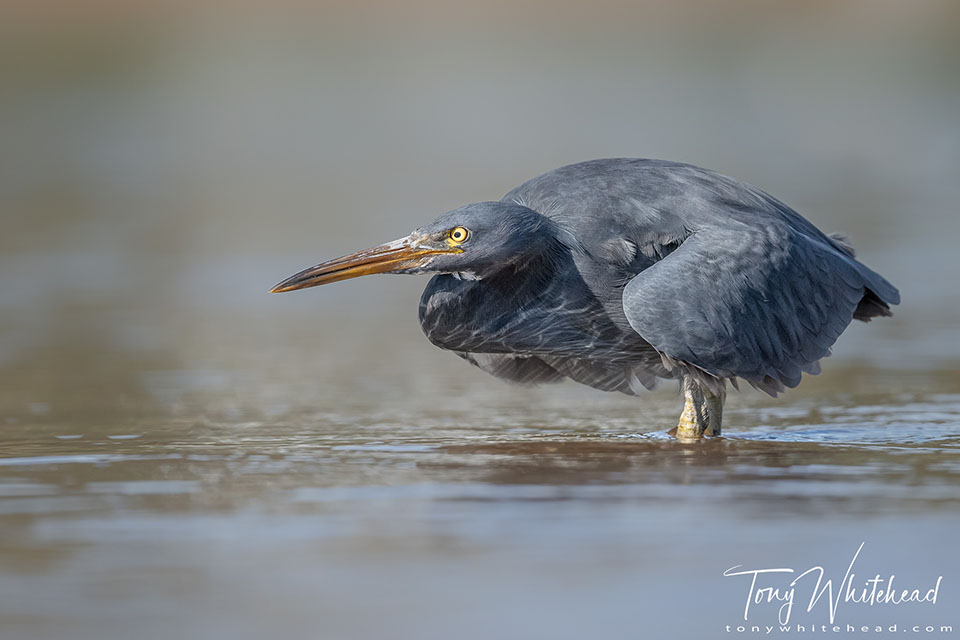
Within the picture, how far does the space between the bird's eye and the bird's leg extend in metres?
1.36

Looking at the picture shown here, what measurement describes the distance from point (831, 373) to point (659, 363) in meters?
2.22

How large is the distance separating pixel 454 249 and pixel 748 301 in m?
1.39

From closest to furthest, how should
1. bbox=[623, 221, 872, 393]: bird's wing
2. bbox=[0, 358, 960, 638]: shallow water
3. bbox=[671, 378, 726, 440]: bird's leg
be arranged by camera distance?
bbox=[0, 358, 960, 638]: shallow water, bbox=[623, 221, 872, 393]: bird's wing, bbox=[671, 378, 726, 440]: bird's leg

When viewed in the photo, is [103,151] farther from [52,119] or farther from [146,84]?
[146,84]

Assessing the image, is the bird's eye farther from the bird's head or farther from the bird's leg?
the bird's leg

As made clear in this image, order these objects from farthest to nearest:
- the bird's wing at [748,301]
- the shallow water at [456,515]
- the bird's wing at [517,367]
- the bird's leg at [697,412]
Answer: the bird's wing at [517,367] → the bird's leg at [697,412] → the bird's wing at [748,301] → the shallow water at [456,515]

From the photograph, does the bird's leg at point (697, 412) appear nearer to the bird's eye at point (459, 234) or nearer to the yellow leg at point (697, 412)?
the yellow leg at point (697, 412)

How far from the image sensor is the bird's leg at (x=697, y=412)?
25.8 ft

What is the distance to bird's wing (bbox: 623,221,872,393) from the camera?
23.7 feet

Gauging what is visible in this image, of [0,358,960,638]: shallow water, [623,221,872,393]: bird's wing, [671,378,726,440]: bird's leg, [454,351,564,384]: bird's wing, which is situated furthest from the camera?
[454,351,564,384]: bird's wing

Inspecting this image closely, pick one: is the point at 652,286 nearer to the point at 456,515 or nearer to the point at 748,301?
the point at 748,301

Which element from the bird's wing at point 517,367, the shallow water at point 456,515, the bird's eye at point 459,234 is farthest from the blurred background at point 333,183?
the bird's eye at point 459,234
